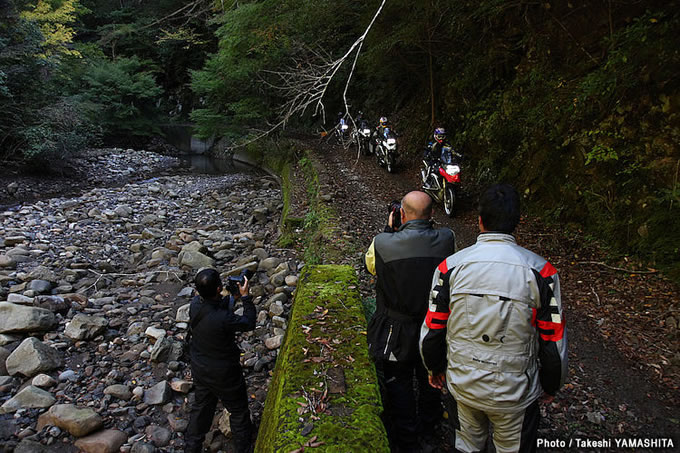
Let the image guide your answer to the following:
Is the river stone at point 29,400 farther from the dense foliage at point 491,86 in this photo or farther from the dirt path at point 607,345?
the dense foliage at point 491,86

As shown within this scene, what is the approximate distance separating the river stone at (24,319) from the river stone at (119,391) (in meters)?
1.75

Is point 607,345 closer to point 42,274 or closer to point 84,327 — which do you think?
point 84,327

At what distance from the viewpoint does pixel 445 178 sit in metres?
7.21

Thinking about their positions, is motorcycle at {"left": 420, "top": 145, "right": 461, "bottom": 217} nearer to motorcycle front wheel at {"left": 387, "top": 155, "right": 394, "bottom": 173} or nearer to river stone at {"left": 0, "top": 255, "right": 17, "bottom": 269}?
motorcycle front wheel at {"left": 387, "top": 155, "right": 394, "bottom": 173}

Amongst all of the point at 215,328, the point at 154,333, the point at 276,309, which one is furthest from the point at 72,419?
the point at 276,309

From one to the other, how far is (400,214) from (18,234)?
9654 millimetres

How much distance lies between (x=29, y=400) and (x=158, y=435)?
56.5 inches

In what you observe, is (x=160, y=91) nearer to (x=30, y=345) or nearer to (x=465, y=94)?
(x=465, y=94)

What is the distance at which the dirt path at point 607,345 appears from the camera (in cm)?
289

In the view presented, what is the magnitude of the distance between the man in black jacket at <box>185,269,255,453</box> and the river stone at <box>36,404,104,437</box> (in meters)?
1.11

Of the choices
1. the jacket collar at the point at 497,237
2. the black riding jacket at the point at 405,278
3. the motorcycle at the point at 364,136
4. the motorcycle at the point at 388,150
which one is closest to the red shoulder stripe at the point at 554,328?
the jacket collar at the point at 497,237

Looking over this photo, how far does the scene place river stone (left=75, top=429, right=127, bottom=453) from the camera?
3.39m

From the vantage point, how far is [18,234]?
8.84 m

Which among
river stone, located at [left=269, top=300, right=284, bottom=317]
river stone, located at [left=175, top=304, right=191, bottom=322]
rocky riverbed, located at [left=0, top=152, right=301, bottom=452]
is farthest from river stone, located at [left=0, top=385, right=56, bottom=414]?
river stone, located at [left=269, top=300, right=284, bottom=317]
